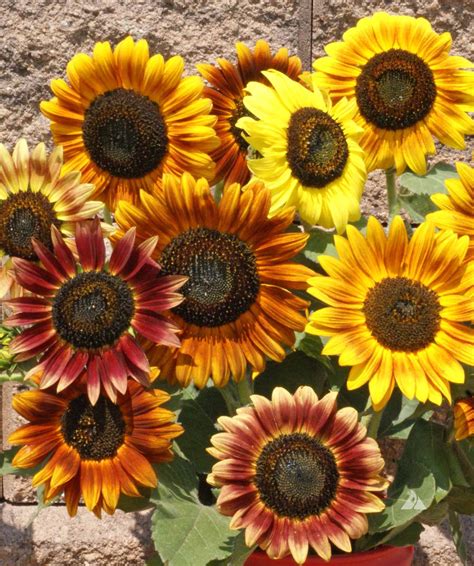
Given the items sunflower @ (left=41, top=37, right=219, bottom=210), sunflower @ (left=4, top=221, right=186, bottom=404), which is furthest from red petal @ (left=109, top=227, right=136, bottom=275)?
sunflower @ (left=41, top=37, right=219, bottom=210)

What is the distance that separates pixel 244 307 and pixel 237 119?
201 millimetres

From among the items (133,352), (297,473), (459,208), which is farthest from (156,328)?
(459,208)

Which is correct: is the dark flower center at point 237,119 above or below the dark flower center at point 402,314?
above

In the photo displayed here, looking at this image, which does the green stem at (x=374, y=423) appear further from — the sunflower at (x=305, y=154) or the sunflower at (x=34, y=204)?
the sunflower at (x=34, y=204)

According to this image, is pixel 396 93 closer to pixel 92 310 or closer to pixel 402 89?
pixel 402 89

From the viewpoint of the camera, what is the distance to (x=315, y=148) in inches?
32.6

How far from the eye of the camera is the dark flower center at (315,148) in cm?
82

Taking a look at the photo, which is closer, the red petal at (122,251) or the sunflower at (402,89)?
the red petal at (122,251)

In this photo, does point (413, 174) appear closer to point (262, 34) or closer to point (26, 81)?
point (262, 34)

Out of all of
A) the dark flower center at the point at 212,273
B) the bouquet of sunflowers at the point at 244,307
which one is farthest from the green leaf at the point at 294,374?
the dark flower center at the point at 212,273

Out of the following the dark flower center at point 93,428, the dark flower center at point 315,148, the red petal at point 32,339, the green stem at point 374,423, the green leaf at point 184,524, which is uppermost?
the dark flower center at point 315,148

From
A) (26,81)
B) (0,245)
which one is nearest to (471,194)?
(0,245)

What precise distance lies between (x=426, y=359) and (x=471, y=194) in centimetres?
14

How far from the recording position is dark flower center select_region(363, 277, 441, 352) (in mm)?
763
